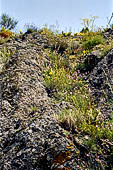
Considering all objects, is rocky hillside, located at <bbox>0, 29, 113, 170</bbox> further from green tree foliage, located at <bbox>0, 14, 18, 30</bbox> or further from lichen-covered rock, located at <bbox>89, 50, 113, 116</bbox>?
green tree foliage, located at <bbox>0, 14, 18, 30</bbox>

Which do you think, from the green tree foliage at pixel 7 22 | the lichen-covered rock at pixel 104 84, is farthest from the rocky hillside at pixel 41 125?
the green tree foliage at pixel 7 22

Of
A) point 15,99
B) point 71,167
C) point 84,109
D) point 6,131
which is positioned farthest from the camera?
point 15,99

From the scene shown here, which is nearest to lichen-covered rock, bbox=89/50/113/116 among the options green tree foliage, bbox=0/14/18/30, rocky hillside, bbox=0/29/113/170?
rocky hillside, bbox=0/29/113/170

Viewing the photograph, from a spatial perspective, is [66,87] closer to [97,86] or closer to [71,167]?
[97,86]

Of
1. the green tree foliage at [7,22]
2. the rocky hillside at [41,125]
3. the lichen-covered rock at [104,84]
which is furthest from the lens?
the green tree foliage at [7,22]

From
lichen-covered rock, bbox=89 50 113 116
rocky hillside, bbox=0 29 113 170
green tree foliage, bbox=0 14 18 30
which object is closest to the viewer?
rocky hillside, bbox=0 29 113 170

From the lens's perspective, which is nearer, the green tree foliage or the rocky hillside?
the rocky hillside

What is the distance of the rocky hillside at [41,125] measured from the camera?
2.70m

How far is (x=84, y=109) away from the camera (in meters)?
3.74

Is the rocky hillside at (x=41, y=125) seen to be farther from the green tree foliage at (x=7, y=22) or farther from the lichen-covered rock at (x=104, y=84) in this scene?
the green tree foliage at (x=7, y=22)

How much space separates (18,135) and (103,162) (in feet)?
3.90

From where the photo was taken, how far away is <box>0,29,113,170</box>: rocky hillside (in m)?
2.70

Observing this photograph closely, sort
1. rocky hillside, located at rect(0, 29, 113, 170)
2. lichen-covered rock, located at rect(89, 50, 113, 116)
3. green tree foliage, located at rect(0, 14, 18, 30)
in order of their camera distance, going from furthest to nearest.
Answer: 1. green tree foliage, located at rect(0, 14, 18, 30)
2. lichen-covered rock, located at rect(89, 50, 113, 116)
3. rocky hillside, located at rect(0, 29, 113, 170)

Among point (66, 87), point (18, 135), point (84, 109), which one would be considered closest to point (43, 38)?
point (66, 87)
